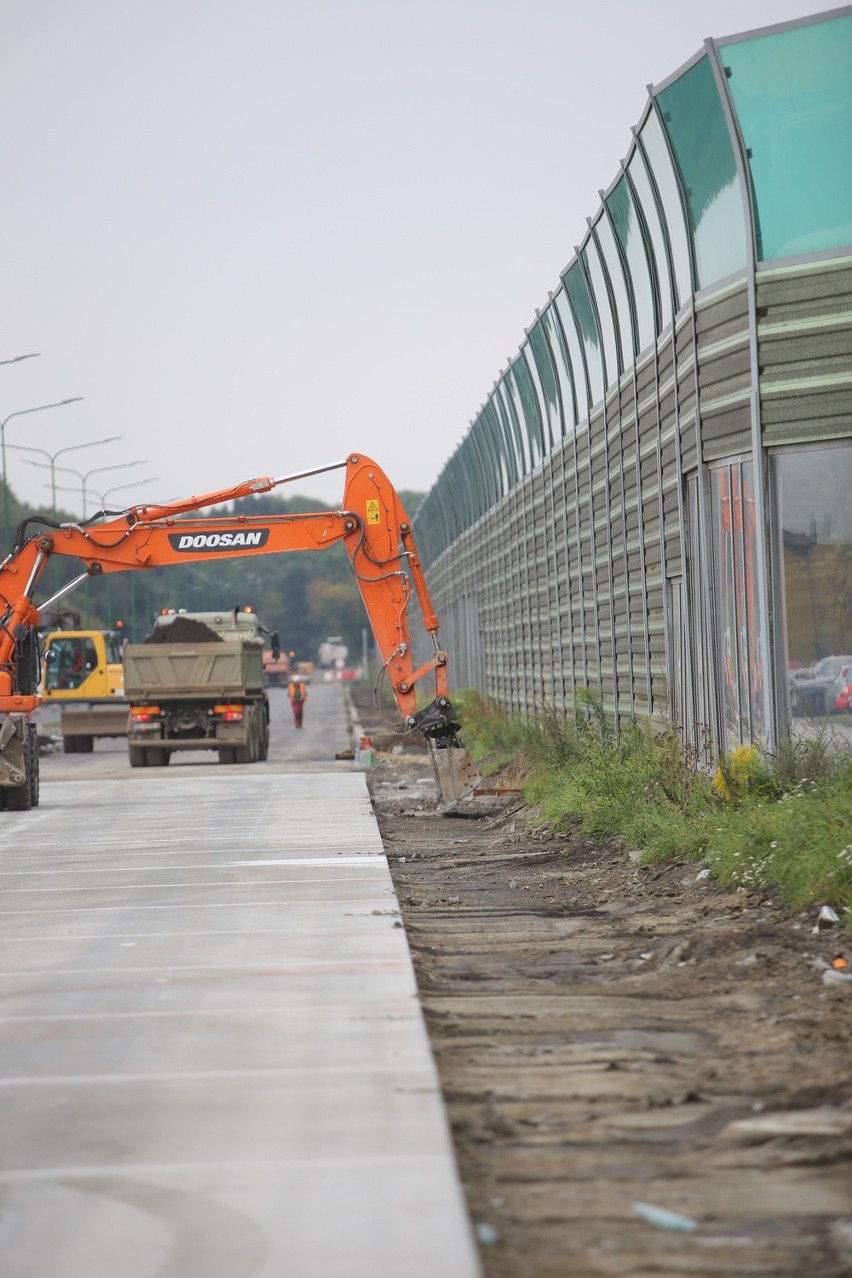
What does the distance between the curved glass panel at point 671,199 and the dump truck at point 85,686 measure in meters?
27.9

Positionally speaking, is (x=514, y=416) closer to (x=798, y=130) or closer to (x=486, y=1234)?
(x=798, y=130)

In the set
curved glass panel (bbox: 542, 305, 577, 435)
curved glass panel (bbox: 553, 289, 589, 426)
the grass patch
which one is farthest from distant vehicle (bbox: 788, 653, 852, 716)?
curved glass panel (bbox: 542, 305, 577, 435)

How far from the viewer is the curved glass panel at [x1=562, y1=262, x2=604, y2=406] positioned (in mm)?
19016

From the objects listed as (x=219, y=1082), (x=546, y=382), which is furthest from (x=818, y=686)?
(x=546, y=382)

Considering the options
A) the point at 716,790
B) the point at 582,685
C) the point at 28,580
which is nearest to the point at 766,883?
the point at 716,790

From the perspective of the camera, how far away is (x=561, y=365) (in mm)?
21500

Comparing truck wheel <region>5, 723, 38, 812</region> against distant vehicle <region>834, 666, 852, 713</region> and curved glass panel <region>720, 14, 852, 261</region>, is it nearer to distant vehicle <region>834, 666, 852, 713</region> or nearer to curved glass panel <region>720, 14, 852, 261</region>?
distant vehicle <region>834, 666, 852, 713</region>


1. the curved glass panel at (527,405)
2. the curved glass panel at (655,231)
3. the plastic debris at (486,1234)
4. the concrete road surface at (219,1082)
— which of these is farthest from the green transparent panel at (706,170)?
the curved glass panel at (527,405)

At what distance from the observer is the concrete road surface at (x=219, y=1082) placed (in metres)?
4.43

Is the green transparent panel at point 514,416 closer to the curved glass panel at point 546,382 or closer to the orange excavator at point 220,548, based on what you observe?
the curved glass panel at point 546,382

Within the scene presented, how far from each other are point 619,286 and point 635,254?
102cm

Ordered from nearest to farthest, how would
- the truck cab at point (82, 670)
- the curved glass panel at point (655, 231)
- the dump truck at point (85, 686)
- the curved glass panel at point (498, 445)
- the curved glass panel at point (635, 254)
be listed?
the curved glass panel at point (655, 231), the curved glass panel at point (635, 254), the curved glass panel at point (498, 445), the dump truck at point (85, 686), the truck cab at point (82, 670)

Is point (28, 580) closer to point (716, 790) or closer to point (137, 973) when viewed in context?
point (716, 790)

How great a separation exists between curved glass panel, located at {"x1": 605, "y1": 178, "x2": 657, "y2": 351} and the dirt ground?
633cm
